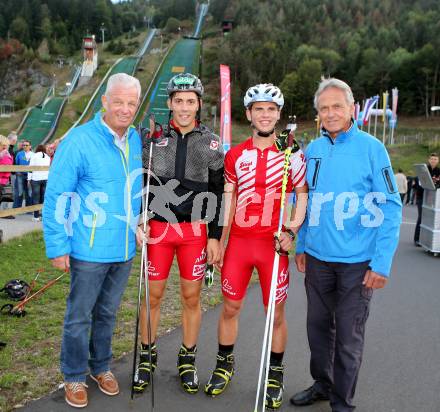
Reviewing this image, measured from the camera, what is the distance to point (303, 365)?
4441mm

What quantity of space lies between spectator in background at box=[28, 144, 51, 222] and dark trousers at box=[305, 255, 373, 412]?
30.6 ft

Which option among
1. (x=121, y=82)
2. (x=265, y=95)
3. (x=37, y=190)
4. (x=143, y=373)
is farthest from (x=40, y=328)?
(x=37, y=190)

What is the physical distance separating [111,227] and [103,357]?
1114 mm

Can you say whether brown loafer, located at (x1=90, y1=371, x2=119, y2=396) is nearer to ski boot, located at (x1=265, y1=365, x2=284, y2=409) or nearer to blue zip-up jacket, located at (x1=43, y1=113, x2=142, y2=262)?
blue zip-up jacket, located at (x1=43, y1=113, x2=142, y2=262)

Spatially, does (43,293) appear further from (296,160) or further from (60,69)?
(60,69)

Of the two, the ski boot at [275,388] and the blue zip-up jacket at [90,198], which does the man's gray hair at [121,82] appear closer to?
the blue zip-up jacket at [90,198]

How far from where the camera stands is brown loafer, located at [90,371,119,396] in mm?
3756

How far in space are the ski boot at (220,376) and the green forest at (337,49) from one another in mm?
75620

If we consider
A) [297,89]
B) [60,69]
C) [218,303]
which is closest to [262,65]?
[297,89]

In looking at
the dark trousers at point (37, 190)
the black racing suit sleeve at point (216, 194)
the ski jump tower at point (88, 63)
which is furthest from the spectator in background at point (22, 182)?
the ski jump tower at point (88, 63)

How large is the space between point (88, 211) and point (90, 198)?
0.32 feet

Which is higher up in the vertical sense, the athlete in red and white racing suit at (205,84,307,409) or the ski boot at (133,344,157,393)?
the athlete in red and white racing suit at (205,84,307,409)

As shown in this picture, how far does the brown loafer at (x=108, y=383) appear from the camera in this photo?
3756 millimetres

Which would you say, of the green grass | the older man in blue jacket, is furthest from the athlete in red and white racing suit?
the green grass
